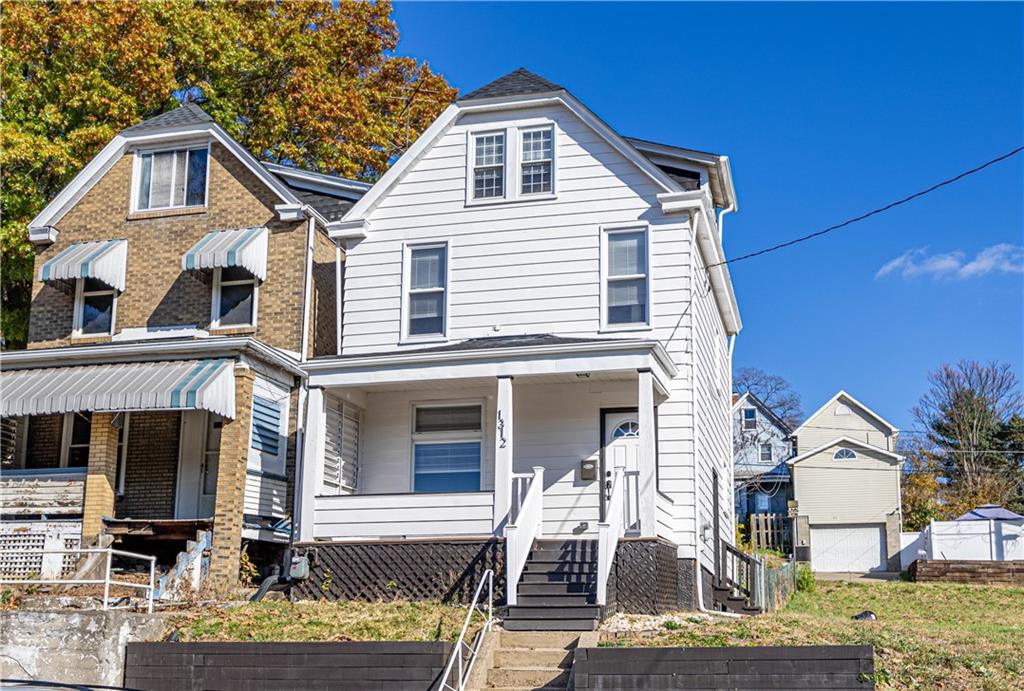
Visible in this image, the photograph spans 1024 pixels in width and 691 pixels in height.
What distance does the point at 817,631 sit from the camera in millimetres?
13977

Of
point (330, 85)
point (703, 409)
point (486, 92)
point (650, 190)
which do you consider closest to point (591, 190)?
point (650, 190)

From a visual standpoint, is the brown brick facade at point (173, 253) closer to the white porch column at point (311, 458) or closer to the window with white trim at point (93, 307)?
the window with white trim at point (93, 307)

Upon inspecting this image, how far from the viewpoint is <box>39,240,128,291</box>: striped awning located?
22.0 metres

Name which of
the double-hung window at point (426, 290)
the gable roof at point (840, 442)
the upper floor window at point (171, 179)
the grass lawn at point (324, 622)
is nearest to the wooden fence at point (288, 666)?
the grass lawn at point (324, 622)

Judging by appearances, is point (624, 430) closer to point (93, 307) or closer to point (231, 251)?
point (231, 251)

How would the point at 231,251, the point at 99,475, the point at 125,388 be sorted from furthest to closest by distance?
1. the point at 231,251
2. the point at 99,475
3. the point at 125,388

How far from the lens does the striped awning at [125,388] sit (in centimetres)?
1800

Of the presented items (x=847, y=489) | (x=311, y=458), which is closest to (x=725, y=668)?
(x=311, y=458)

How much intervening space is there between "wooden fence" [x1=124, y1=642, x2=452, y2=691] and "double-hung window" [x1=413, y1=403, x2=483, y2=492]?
6426 mm

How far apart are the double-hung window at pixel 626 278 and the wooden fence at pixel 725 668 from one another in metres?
7.86

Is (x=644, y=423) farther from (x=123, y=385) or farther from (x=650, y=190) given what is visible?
(x=123, y=385)

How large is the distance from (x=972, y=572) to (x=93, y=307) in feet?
76.6

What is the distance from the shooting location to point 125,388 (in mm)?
18469

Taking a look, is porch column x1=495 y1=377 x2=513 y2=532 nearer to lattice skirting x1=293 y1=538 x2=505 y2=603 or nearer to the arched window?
lattice skirting x1=293 y1=538 x2=505 y2=603
